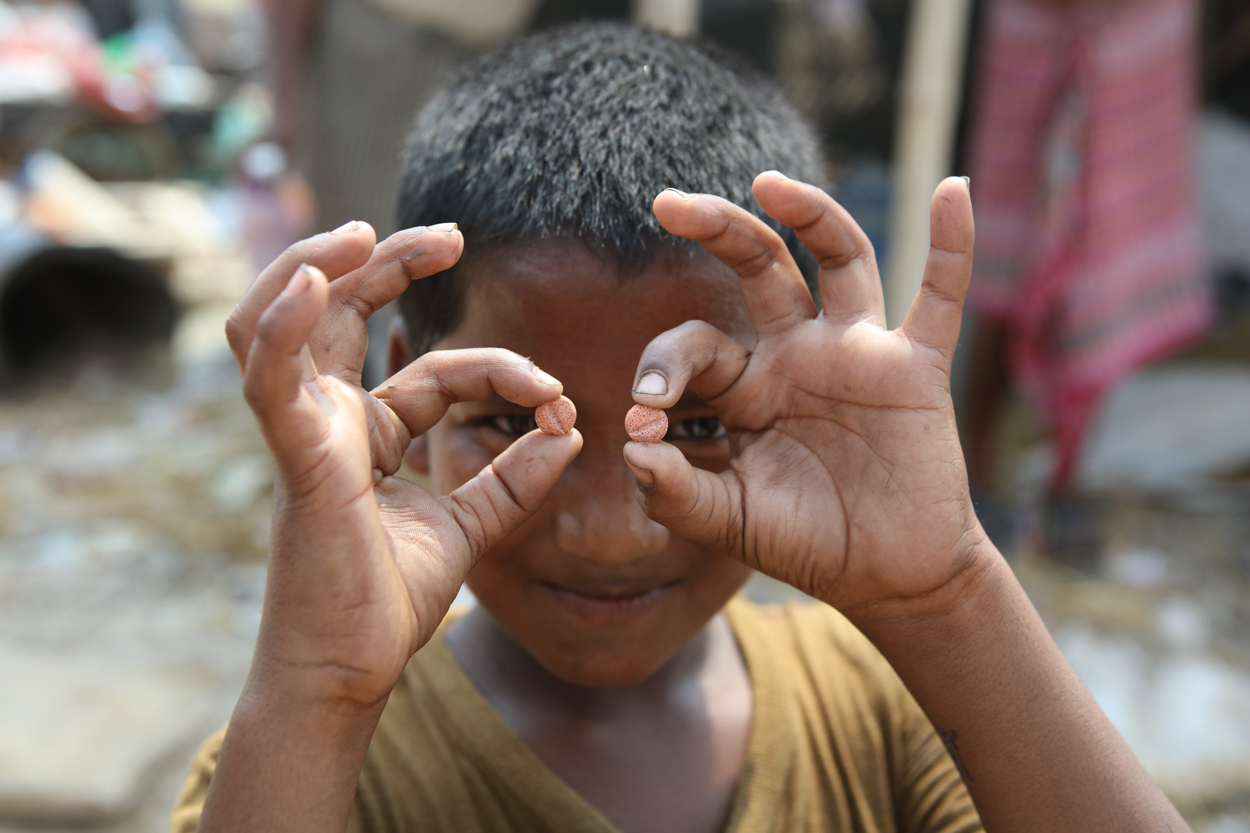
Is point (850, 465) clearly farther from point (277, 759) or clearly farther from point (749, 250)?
point (277, 759)

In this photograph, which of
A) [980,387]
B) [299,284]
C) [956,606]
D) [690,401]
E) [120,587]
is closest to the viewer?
[299,284]

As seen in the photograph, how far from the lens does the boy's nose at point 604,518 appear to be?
3.30 feet

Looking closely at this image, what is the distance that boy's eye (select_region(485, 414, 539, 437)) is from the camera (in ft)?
3.58

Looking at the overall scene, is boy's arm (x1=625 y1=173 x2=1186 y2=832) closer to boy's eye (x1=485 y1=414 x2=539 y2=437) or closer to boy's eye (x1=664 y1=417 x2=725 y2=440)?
boy's eye (x1=664 y1=417 x2=725 y2=440)

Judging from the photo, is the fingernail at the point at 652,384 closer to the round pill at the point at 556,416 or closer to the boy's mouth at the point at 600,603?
the round pill at the point at 556,416

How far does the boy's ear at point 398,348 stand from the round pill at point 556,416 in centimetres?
41

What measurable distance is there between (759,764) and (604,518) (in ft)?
1.29

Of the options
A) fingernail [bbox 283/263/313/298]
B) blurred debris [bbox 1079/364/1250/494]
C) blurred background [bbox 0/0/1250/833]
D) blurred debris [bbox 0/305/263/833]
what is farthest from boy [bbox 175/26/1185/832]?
blurred debris [bbox 1079/364/1250/494]

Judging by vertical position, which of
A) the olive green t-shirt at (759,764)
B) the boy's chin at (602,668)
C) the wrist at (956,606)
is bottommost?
the olive green t-shirt at (759,764)

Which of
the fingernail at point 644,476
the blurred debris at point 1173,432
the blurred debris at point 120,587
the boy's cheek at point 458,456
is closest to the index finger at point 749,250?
the fingernail at point 644,476

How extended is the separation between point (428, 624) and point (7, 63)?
28.5 ft

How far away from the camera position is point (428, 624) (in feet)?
2.78

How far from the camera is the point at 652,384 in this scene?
82 cm

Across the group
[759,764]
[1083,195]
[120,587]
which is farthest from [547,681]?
[1083,195]
